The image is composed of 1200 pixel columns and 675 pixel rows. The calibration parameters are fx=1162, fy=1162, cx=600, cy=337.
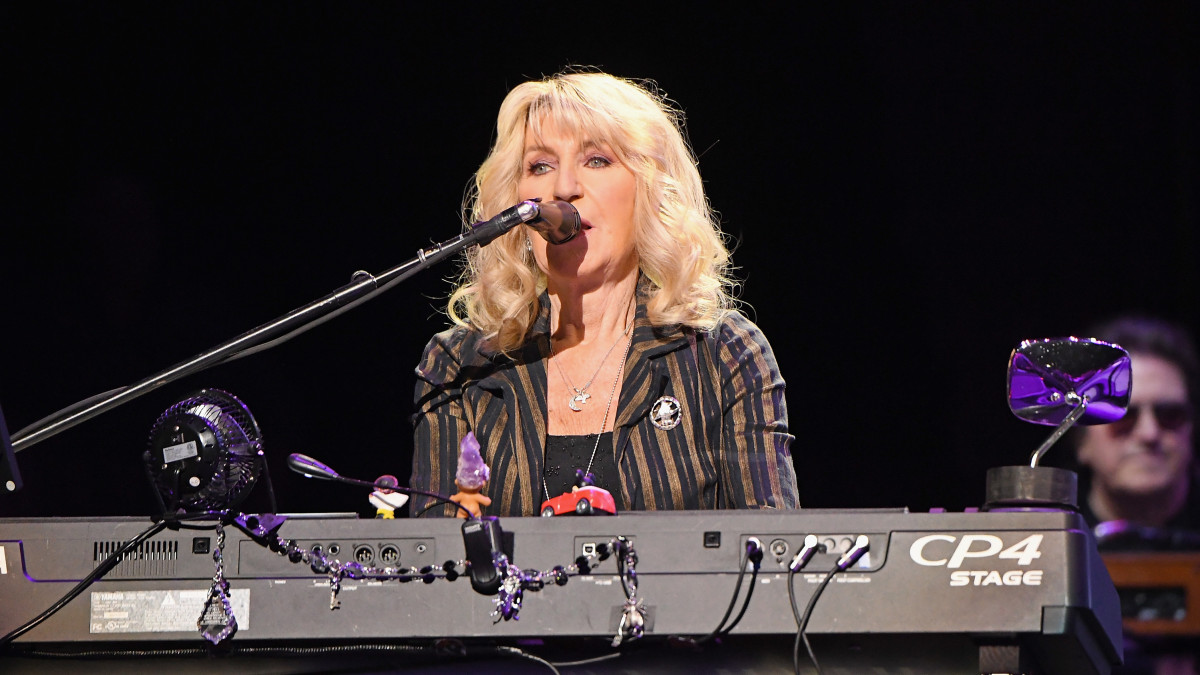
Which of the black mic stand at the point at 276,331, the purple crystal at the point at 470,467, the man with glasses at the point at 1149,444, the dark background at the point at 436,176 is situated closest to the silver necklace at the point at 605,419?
the purple crystal at the point at 470,467

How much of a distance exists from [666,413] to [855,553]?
1.02m

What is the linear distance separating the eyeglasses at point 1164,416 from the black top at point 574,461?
7.75 ft

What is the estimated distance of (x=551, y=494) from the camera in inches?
89.4

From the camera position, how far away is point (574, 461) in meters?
2.30

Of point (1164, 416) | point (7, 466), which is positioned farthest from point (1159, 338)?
point (7, 466)

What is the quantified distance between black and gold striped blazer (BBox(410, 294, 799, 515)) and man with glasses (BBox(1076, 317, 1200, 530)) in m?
1.99

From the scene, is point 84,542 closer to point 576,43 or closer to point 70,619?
point 70,619

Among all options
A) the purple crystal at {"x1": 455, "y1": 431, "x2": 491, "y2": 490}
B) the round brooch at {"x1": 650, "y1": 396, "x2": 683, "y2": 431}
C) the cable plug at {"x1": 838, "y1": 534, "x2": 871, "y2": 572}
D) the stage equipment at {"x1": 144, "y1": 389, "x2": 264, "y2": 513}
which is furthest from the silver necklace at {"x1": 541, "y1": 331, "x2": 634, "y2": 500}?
the cable plug at {"x1": 838, "y1": 534, "x2": 871, "y2": 572}

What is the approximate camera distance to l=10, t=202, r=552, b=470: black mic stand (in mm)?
1514

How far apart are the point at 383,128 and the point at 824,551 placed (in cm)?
282

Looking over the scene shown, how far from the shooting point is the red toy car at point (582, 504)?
1.36m

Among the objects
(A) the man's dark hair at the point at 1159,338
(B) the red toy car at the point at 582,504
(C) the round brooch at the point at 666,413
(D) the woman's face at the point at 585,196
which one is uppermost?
(D) the woman's face at the point at 585,196

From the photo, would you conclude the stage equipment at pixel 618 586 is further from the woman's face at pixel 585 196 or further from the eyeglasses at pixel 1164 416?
the eyeglasses at pixel 1164 416

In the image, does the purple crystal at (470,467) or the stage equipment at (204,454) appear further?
the purple crystal at (470,467)
